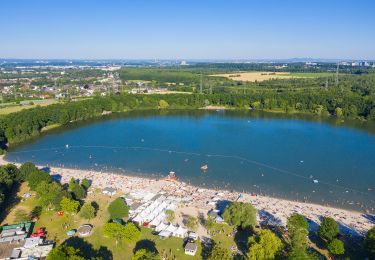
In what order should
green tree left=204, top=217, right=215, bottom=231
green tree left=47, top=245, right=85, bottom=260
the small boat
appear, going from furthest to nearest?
the small boat → green tree left=204, top=217, right=215, bottom=231 → green tree left=47, top=245, right=85, bottom=260

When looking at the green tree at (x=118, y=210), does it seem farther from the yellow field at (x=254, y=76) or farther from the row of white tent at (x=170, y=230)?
the yellow field at (x=254, y=76)

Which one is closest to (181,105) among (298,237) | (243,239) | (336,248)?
(243,239)

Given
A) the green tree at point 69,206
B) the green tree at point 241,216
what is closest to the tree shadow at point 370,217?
the green tree at point 241,216

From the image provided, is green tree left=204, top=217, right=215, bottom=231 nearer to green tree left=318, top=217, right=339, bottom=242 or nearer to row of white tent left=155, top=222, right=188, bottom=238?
row of white tent left=155, top=222, right=188, bottom=238

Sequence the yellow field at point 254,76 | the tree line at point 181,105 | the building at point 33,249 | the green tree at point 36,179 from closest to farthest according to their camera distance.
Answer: the building at point 33,249
the green tree at point 36,179
the tree line at point 181,105
the yellow field at point 254,76

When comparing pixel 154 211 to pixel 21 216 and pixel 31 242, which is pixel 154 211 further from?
pixel 21 216

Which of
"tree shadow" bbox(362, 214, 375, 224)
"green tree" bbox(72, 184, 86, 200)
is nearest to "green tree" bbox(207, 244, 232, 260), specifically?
"tree shadow" bbox(362, 214, 375, 224)
